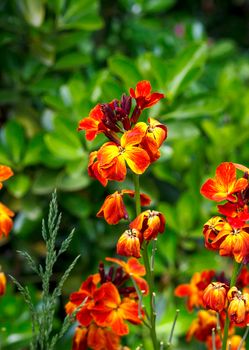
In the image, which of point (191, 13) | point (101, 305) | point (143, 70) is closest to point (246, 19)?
point (191, 13)

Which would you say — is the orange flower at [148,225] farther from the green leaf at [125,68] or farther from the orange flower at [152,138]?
the green leaf at [125,68]

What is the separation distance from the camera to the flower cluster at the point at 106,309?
1241mm

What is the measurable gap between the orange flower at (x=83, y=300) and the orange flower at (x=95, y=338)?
0.09ft

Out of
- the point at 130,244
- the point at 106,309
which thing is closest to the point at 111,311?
the point at 106,309

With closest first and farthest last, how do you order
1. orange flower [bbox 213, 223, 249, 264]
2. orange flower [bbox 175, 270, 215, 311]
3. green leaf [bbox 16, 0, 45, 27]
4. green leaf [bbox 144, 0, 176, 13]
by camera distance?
1. orange flower [bbox 213, 223, 249, 264]
2. orange flower [bbox 175, 270, 215, 311]
3. green leaf [bbox 16, 0, 45, 27]
4. green leaf [bbox 144, 0, 176, 13]

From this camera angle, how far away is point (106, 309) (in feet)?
4.09

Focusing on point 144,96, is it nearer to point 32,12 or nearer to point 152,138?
point 152,138

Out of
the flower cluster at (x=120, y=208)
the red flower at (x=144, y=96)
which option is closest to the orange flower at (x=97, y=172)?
the flower cluster at (x=120, y=208)

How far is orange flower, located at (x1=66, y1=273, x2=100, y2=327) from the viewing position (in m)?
1.25

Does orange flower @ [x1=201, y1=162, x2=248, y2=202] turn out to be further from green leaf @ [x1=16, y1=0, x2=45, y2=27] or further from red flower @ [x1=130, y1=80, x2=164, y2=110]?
green leaf @ [x1=16, y1=0, x2=45, y2=27]

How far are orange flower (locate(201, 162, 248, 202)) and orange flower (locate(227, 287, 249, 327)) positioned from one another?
131 mm

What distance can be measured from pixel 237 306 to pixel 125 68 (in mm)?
1242

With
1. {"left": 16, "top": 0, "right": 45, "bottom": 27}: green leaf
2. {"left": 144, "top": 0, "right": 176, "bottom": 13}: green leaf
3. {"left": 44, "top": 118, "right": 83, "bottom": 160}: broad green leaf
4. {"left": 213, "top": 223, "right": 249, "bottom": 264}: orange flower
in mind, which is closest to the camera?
{"left": 213, "top": 223, "right": 249, "bottom": 264}: orange flower

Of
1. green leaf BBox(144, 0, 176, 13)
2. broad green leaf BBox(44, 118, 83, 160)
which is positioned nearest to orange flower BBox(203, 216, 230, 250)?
broad green leaf BBox(44, 118, 83, 160)
